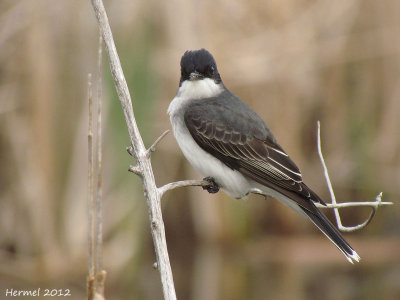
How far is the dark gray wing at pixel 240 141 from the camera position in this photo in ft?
17.1

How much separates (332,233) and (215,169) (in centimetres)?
99

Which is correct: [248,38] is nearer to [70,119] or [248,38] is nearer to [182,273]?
[70,119]

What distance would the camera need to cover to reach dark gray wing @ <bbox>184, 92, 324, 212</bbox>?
522 centimetres

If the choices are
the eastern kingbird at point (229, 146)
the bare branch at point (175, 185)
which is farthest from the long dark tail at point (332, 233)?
the bare branch at point (175, 185)

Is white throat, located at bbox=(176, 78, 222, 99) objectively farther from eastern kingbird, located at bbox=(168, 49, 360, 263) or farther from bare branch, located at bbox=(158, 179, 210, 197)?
bare branch, located at bbox=(158, 179, 210, 197)

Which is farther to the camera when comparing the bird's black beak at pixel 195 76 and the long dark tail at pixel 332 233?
the bird's black beak at pixel 195 76

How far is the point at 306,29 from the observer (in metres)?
9.09

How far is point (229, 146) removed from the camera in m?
5.36

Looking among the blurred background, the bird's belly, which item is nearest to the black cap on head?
the bird's belly

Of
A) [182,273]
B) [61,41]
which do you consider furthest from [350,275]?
[61,41]

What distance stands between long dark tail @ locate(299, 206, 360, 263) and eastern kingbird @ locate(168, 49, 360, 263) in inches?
2.6

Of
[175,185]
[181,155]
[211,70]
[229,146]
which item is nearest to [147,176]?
[175,185]

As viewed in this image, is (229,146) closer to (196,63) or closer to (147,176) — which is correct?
(196,63)

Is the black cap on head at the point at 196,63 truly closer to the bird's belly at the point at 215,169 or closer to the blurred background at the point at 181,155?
the bird's belly at the point at 215,169
